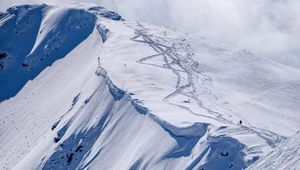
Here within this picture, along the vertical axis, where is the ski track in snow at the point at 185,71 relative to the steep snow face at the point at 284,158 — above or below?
below

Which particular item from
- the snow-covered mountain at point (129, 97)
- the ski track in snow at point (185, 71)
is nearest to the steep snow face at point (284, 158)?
the snow-covered mountain at point (129, 97)

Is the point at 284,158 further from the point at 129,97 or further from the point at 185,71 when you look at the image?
the point at 185,71

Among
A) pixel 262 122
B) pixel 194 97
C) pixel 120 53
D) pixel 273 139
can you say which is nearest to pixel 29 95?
pixel 120 53

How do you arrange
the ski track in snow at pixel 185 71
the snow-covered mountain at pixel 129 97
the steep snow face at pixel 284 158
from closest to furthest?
the steep snow face at pixel 284 158 < the snow-covered mountain at pixel 129 97 < the ski track in snow at pixel 185 71

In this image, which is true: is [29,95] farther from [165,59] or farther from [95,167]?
[95,167]

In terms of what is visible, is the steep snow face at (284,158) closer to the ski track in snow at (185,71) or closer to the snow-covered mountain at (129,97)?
the snow-covered mountain at (129,97)
